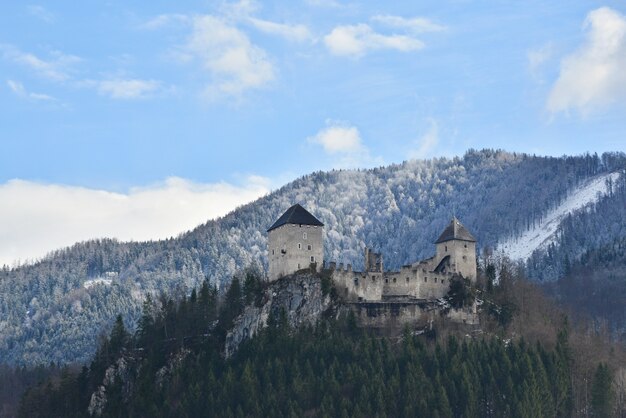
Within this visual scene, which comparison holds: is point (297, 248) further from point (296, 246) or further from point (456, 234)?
point (456, 234)

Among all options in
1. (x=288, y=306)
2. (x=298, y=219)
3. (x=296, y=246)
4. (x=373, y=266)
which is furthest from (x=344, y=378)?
(x=298, y=219)

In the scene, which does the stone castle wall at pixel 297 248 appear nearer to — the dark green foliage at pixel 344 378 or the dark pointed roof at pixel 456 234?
the dark green foliage at pixel 344 378

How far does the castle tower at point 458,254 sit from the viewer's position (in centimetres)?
13150

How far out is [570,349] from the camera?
12062cm

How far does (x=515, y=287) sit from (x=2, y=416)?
83.0m

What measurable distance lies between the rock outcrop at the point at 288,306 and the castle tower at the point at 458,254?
52.6 ft

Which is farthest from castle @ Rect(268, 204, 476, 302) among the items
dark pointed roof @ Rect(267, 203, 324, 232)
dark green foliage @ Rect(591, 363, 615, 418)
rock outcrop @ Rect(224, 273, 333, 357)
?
dark green foliage @ Rect(591, 363, 615, 418)

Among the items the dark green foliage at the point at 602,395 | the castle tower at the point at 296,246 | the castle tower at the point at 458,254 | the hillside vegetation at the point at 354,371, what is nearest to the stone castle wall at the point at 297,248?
the castle tower at the point at 296,246

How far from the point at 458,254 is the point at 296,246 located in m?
18.9

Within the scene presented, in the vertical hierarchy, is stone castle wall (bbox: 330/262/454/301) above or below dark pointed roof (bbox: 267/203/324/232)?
below

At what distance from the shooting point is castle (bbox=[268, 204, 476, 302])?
125938 millimetres

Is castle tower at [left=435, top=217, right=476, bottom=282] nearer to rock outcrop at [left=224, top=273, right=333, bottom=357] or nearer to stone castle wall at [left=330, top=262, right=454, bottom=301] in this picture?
stone castle wall at [left=330, top=262, right=454, bottom=301]

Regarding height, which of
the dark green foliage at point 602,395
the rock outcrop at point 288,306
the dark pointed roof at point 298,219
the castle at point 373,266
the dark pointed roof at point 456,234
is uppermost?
the dark pointed roof at point 298,219

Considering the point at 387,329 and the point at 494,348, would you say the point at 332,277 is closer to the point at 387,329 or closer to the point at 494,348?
the point at 387,329
